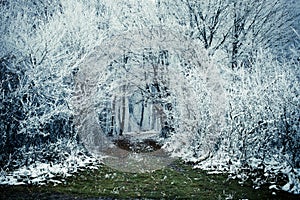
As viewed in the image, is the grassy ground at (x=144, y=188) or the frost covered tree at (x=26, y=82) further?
the frost covered tree at (x=26, y=82)

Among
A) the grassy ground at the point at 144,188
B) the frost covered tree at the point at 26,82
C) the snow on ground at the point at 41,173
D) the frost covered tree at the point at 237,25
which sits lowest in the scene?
Answer: the grassy ground at the point at 144,188

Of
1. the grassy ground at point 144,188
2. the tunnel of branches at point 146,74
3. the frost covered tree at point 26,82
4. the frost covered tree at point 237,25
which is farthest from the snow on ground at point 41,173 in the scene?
the frost covered tree at point 237,25

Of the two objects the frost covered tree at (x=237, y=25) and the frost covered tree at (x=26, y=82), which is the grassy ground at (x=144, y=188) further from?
the frost covered tree at (x=237, y=25)

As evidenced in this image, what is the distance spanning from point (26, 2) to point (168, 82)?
7413mm

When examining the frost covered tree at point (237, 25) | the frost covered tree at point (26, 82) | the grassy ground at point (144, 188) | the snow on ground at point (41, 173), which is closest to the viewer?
the grassy ground at point (144, 188)

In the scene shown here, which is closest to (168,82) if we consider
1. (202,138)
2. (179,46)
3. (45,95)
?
(179,46)

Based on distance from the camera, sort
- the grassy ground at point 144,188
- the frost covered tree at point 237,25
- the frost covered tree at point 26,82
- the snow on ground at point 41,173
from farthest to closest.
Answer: the frost covered tree at point 237,25
the frost covered tree at point 26,82
the snow on ground at point 41,173
the grassy ground at point 144,188

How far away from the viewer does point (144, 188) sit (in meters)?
7.77

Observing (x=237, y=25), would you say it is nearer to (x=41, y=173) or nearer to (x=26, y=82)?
(x=26, y=82)

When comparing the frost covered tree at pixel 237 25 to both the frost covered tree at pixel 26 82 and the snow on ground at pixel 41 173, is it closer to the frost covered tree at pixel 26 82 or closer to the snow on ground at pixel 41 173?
the frost covered tree at pixel 26 82

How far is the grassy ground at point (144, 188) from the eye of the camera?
22.2 ft

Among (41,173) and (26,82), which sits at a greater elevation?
(26,82)

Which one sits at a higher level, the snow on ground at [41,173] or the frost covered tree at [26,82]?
the frost covered tree at [26,82]

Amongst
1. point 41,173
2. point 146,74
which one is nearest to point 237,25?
point 146,74
